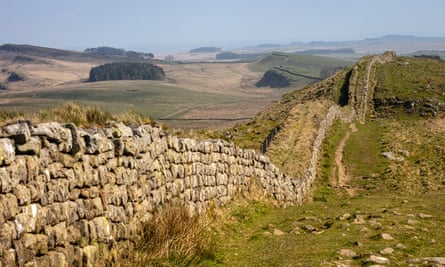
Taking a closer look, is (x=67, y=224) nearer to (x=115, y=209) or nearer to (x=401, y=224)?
(x=115, y=209)

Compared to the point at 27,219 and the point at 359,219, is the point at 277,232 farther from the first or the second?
the point at 27,219

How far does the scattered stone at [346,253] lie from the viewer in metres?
11.6

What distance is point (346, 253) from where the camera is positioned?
11828mm

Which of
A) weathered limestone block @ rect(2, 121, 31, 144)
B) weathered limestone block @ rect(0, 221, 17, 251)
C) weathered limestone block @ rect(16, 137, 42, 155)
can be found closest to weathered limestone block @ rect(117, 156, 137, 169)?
weathered limestone block @ rect(16, 137, 42, 155)

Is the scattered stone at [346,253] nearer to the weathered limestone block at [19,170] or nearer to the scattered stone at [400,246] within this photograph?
the scattered stone at [400,246]

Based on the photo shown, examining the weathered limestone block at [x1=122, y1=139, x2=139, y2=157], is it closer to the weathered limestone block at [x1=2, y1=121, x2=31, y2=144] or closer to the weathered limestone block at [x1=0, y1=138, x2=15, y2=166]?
the weathered limestone block at [x1=2, y1=121, x2=31, y2=144]

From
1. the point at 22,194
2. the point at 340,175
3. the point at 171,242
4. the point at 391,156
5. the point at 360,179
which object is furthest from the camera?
the point at 391,156

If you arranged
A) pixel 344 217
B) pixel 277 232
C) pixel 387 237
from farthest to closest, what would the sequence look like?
pixel 344 217 → pixel 277 232 → pixel 387 237

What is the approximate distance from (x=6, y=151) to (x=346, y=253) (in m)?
8.29

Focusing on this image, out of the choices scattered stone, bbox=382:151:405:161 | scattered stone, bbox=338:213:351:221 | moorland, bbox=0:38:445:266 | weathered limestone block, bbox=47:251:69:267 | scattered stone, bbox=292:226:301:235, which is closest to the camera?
weathered limestone block, bbox=47:251:69:267

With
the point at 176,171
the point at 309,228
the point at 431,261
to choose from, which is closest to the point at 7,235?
the point at 176,171

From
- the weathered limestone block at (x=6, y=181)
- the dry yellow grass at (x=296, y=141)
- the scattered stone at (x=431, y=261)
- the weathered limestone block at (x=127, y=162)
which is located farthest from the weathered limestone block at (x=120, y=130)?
the dry yellow grass at (x=296, y=141)

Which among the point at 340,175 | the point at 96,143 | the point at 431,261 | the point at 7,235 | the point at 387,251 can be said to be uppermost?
the point at 96,143

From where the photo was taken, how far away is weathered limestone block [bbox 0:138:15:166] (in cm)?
733
